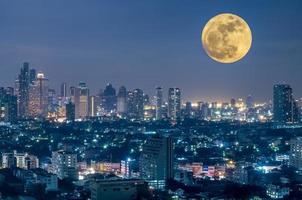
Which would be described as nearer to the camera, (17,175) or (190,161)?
(17,175)

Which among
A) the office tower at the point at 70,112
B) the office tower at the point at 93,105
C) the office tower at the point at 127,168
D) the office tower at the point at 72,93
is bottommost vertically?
the office tower at the point at 127,168

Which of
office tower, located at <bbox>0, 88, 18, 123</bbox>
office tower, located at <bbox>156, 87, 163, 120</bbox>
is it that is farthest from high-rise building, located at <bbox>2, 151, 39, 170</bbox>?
office tower, located at <bbox>156, 87, 163, 120</bbox>

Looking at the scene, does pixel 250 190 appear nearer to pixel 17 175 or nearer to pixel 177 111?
pixel 17 175

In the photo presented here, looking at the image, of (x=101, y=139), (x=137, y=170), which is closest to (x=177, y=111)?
(x=101, y=139)

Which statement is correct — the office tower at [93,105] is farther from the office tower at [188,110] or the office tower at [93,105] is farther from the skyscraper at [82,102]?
the office tower at [188,110]

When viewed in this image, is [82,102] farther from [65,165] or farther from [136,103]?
[65,165]

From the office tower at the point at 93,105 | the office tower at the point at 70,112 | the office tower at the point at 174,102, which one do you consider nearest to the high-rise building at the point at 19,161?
the office tower at the point at 70,112
